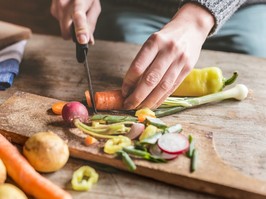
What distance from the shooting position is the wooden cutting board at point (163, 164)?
3.68 feet

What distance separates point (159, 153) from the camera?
1.18 metres

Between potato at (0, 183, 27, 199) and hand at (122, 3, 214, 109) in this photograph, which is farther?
hand at (122, 3, 214, 109)

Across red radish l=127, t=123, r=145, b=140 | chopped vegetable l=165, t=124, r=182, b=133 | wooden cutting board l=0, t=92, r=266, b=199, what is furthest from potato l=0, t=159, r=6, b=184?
chopped vegetable l=165, t=124, r=182, b=133

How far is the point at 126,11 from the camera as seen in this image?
6.66ft

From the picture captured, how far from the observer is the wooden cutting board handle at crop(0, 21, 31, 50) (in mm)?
1839

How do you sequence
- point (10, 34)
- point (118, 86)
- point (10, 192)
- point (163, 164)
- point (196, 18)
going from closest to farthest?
point (10, 192) → point (163, 164) → point (196, 18) → point (118, 86) → point (10, 34)

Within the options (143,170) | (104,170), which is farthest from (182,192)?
(104,170)

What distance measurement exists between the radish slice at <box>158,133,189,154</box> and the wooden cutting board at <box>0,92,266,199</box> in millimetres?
28

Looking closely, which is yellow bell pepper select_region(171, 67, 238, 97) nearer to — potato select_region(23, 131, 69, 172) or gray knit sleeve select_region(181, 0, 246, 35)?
gray knit sleeve select_region(181, 0, 246, 35)

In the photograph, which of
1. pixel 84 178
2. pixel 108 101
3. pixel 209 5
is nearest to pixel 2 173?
pixel 84 178

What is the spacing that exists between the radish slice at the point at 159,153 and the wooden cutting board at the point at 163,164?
0.05ft

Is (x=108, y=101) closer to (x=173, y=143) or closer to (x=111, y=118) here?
(x=111, y=118)

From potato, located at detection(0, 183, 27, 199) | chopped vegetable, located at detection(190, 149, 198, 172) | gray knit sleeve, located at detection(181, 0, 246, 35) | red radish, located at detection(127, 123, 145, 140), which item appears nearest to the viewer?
potato, located at detection(0, 183, 27, 199)

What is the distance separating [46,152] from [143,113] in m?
0.34
